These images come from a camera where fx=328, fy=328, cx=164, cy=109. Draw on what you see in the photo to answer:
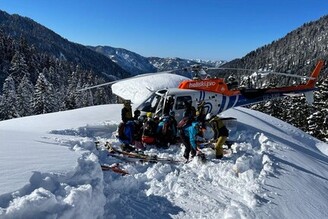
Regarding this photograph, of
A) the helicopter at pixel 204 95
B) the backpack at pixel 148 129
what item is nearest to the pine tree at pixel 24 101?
the helicopter at pixel 204 95

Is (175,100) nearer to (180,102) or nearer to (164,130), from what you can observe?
(180,102)

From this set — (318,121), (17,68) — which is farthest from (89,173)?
(17,68)

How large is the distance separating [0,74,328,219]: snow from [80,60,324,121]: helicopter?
2.32 meters

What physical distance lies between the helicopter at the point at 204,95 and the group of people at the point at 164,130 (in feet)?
1.90

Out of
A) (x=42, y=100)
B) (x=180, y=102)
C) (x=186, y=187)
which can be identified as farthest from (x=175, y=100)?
(x=42, y=100)

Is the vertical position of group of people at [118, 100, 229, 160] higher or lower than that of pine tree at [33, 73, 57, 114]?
higher

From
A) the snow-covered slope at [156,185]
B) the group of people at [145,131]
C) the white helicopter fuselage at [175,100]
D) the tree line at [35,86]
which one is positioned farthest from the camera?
the tree line at [35,86]

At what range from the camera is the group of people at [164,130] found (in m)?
10.9

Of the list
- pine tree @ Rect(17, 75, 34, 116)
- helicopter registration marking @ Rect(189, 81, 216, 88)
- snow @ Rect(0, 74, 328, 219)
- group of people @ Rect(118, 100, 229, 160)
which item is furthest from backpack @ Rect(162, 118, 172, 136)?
pine tree @ Rect(17, 75, 34, 116)

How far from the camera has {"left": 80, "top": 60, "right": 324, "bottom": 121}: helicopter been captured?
45.2 feet

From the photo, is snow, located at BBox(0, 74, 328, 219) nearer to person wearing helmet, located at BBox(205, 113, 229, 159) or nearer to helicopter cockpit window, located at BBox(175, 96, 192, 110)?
person wearing helmet, located at BBox(205, 113, 229, 159)

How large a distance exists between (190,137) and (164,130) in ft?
5.79

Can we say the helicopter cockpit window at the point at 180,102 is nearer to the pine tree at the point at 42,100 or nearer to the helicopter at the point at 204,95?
the helicopter at the point at 204,95

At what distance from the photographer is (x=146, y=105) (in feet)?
45.5
